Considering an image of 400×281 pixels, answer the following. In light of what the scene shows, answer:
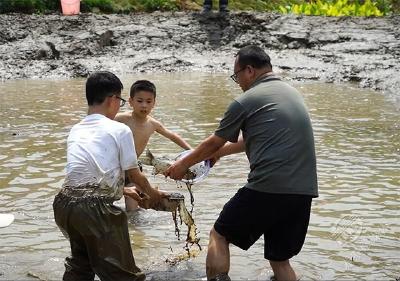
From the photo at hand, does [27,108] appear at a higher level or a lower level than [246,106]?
lower

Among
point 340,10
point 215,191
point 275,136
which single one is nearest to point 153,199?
point 275,136

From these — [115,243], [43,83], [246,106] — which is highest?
[246,106]

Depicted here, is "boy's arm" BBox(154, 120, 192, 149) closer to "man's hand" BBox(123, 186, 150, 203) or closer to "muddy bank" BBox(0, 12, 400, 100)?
"man's hand" BBox(123, 186, 150, 203)

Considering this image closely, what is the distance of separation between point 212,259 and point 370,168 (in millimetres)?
4025

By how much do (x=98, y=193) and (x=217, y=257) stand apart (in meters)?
0.90

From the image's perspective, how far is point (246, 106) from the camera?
413 cm

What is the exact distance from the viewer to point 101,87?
13.2 feet

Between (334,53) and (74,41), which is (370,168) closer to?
(334,53)

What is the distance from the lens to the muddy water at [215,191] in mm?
4871

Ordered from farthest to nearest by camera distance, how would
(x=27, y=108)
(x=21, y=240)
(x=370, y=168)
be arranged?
1. (x=27, y=108)
2. (x=370, y=168)
3. (x=21, y=240)

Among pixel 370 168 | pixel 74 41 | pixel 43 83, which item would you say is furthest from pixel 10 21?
pixel 370 168

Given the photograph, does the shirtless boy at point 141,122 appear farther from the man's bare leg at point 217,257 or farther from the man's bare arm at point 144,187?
the man's bare leg at point 217,257

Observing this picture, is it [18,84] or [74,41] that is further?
[74,41]

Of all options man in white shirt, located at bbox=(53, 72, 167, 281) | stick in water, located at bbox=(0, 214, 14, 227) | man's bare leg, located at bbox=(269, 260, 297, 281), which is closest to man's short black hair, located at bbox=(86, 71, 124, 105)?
man in white shirt, located at bbox=(53, 72, 167, 281)
